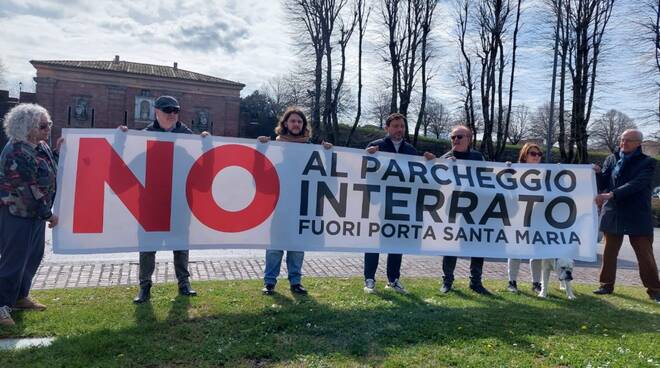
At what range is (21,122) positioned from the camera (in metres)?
5.04

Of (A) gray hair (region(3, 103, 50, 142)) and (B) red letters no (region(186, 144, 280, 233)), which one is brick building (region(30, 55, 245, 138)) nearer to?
(B) red letters no (region(186, 144, 280, 233))

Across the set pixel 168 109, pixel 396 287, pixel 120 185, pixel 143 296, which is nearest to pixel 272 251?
pixel 143 296

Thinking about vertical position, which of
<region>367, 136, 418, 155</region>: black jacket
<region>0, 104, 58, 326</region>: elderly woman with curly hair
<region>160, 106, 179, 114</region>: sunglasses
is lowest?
<region>0, 104, 58, 326</region>: elderly woman with curly hair

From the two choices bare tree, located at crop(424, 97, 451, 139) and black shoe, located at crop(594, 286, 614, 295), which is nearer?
black shoe, located at crop(594, 286, 614, 295)

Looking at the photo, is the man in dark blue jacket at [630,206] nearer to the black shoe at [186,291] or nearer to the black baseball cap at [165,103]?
the black shoe at [186,291]

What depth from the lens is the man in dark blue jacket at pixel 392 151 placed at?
6879mm

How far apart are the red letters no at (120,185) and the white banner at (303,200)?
0.01m

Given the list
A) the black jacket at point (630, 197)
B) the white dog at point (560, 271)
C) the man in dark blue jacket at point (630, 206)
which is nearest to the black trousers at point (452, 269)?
the white dog at point (560, 271)

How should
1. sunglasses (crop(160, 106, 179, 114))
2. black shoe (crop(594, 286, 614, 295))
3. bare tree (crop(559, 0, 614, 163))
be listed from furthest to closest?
bare tree (crop(559, 0, 614, 163)) < black shoe (crop(594, 286, 614, 295)) < sunglasses (crop(160, 106, 179, 114))

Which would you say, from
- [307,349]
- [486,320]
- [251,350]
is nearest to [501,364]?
[486,320]

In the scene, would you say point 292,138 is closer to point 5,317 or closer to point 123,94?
point 5,317

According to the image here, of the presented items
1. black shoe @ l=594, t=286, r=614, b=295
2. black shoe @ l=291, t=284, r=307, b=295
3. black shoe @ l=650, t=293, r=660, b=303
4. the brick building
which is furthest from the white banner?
the brick building

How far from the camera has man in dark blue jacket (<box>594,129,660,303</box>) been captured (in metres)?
7.19

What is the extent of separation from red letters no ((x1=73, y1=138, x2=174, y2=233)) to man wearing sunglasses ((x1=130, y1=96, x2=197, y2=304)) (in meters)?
0.31
